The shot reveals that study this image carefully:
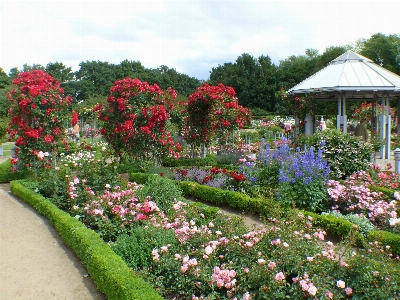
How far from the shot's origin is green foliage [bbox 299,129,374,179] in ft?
31.2

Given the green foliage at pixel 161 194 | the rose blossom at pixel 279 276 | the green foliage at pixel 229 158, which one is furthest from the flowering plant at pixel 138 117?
the rose blossom at pixel 279 276

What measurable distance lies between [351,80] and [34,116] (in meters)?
10.2

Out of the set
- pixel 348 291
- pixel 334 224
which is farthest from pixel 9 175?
pixel 348 291

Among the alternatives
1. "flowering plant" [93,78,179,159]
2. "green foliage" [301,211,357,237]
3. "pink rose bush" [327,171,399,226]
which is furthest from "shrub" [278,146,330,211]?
"flowering plant" [93,78,179,159]

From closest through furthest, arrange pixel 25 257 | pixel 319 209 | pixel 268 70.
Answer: pixel 25 257, pixel 319 209, pixel 268 70

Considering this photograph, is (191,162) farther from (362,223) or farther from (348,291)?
(348,291)

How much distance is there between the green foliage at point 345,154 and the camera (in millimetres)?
9523

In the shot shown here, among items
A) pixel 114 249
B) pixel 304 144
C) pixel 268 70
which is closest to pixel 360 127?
pixel 304 144

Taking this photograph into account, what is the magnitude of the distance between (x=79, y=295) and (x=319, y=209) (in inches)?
172

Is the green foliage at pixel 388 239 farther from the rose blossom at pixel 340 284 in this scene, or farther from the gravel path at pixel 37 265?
the gravel path at pixel 37 265

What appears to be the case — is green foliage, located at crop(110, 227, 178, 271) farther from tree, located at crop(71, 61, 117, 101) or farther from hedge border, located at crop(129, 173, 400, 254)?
tree, located at crop(71, 61, 117, 101)

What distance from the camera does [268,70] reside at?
46719 mm

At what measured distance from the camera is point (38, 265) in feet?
17.7

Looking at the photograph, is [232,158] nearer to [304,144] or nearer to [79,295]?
[304,144]
